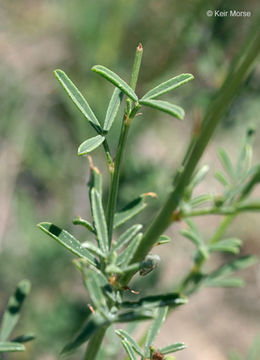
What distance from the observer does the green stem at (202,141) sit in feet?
2.04

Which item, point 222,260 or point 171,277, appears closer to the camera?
point 171,277

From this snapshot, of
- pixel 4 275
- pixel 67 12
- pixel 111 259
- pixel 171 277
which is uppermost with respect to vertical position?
pixel 67 12

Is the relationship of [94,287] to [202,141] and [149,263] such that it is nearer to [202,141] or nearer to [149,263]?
[149,263]

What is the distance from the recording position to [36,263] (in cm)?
230

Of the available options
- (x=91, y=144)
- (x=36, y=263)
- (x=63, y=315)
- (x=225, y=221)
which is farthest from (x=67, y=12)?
(x=91, y=144)

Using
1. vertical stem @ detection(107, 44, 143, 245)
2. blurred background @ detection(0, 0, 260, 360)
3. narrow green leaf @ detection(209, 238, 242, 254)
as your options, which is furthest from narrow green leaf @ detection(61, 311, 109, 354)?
blurred background @ detection(0, 0, 260, 360)

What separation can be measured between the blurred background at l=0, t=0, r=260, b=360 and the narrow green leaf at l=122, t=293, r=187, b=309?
0.53 m

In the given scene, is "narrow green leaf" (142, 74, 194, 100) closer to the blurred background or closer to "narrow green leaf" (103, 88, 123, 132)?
"narrow green leaf" (103, 88, 123, 132)

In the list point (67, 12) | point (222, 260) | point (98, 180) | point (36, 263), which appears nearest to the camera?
point (98, 180)

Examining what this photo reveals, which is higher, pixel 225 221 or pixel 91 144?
pixel 91 144

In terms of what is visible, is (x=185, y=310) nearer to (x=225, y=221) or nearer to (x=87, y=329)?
(x=225, y=221)

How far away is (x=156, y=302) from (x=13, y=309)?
32cm

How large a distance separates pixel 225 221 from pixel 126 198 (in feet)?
2.24

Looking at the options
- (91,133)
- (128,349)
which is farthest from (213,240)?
(91,133)
